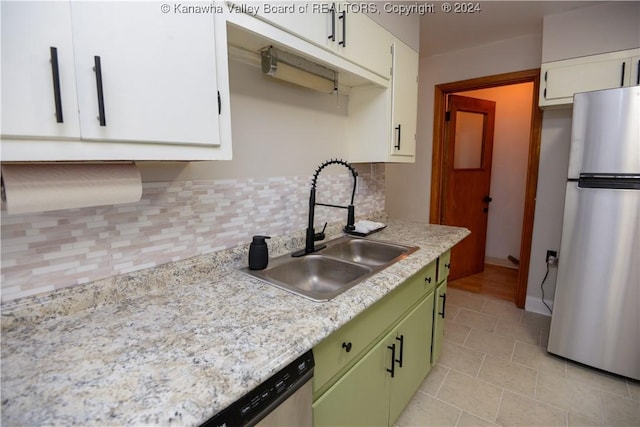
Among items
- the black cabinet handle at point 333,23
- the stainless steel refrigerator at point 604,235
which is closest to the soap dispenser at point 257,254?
the black cabinet handle at point 333,23

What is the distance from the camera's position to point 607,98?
1.70m

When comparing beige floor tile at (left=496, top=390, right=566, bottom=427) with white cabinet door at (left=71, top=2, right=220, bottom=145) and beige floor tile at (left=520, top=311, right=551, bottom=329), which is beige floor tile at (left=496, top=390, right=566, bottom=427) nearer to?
beige floor tile at (left=520, top=311, right=551, bottom=329)

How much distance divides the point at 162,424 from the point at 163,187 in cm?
82

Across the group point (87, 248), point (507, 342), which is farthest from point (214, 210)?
point (507, 342)

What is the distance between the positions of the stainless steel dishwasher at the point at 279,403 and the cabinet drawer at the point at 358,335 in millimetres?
62

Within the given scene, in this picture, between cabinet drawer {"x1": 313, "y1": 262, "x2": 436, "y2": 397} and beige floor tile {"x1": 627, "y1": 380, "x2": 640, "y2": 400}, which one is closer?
cabinet drawer {"x1": 313, "y1": 262, "x2": 436, "y2": 397}

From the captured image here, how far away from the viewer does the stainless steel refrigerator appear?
1.68 meters

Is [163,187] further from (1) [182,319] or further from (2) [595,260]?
(2) [595,260]

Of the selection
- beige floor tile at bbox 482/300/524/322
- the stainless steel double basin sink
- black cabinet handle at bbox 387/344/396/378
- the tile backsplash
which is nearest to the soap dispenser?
the stainless steel double basin sink

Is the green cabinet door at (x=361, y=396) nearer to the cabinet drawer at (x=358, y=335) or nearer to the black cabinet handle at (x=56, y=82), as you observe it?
the cabinet drawer at (x=358, y=335)

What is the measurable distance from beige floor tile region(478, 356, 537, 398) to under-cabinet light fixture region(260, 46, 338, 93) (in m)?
1.97

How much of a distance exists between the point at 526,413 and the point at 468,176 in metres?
2.35

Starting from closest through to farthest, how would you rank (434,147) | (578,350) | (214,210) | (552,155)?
(214,210), (578,350), (552,155), (434,147)

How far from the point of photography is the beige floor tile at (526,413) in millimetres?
1584
